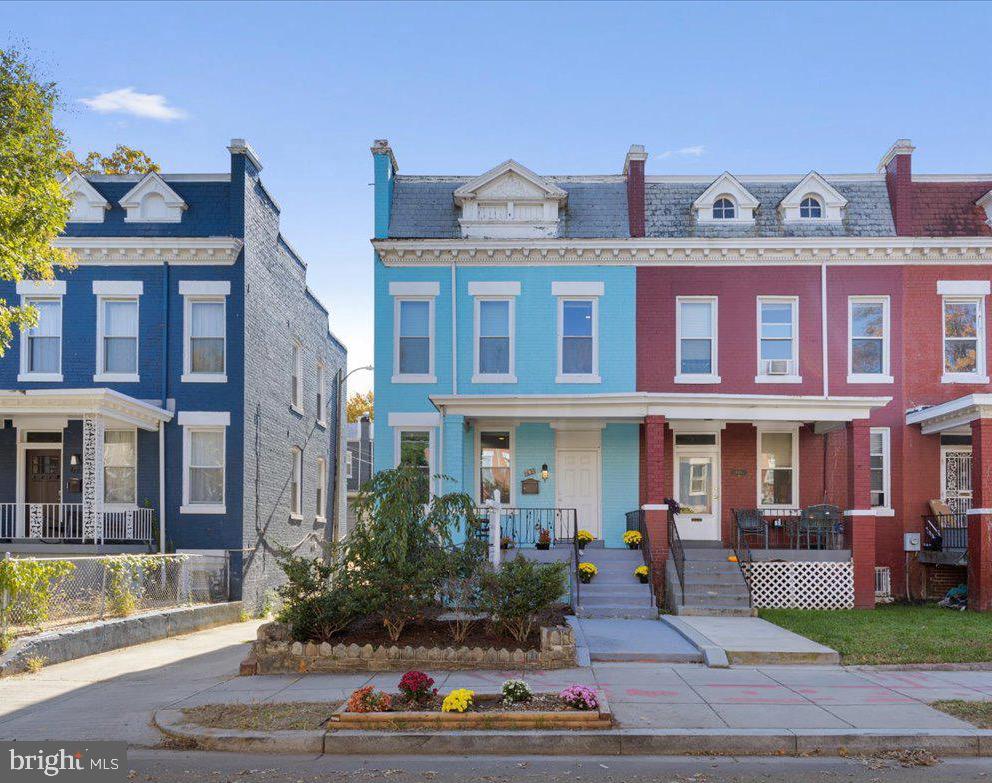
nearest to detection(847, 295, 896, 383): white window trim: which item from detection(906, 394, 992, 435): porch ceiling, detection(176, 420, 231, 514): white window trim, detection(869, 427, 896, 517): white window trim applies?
detection(906, 394, 992, 435): porch ceiling

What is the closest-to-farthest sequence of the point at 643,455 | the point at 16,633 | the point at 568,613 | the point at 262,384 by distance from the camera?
1. the point at 16,633
2. the point at 568,613
3. the point at 643,455
4. the point at 262,384

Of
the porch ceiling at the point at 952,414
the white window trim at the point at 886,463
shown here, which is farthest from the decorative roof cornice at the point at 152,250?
the porch ceiling at the point at 952,414

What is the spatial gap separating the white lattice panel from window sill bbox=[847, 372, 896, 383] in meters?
4.68

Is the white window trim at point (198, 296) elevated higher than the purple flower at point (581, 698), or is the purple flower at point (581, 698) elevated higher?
the white window trim at point (198, 296)

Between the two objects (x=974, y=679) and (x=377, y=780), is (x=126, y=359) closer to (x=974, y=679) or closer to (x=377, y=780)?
(x=377, y=780)

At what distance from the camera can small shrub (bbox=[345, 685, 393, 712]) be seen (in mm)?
9242

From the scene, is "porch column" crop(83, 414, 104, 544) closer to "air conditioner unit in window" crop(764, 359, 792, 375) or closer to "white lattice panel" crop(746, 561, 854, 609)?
"white lattice panel" crop(746, 561, 854, 609)

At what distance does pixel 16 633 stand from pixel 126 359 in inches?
391

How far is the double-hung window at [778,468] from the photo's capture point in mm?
21234

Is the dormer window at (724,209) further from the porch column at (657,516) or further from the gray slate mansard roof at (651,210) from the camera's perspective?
the porch column at (657,516)

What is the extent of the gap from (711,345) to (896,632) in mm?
8404

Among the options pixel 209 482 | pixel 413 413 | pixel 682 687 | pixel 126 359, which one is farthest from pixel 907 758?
pixel 126 359

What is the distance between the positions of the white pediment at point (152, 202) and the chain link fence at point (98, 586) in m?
8.14

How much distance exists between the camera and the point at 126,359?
2209cm
